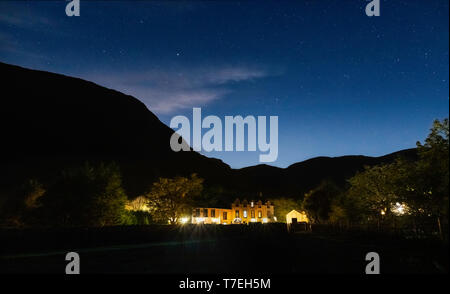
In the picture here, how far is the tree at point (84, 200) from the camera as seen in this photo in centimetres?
3206

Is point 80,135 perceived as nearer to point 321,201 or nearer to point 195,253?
point 321,201

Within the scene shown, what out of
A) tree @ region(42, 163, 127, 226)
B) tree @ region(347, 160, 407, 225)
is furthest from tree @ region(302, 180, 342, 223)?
tree @ region(42, 163, 127, 226)

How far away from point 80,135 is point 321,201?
88689mm

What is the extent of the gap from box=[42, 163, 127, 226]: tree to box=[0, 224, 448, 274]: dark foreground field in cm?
570

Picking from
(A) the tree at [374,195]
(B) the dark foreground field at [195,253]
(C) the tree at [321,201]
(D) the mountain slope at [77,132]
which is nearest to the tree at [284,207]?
(C) the tree at [321,201]

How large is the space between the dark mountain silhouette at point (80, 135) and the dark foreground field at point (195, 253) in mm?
24590

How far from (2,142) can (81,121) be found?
4548cm

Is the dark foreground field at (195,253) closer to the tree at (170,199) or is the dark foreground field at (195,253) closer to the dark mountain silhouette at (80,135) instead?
the tree at (170,199)

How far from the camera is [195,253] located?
21469mm

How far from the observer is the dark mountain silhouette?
72562mm

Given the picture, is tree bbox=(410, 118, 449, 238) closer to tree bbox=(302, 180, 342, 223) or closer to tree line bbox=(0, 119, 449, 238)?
tree line bbox=(0, 119, 449, 238)

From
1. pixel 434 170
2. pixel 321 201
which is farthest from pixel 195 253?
pixel 321 201

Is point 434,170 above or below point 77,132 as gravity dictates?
below
